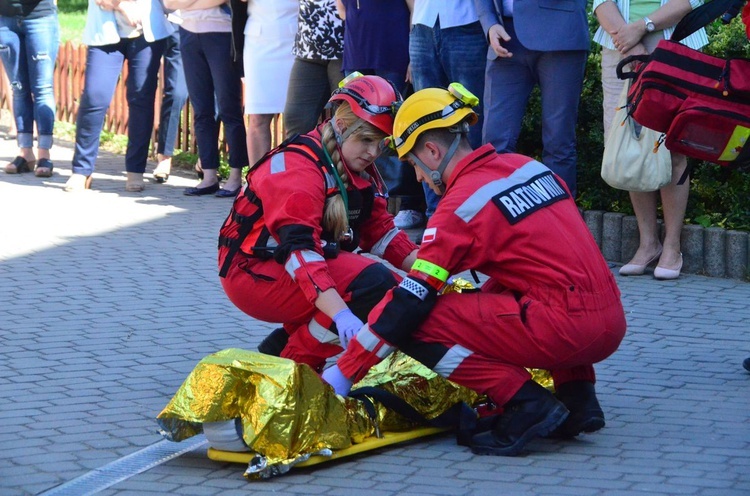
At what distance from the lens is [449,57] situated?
7.56m

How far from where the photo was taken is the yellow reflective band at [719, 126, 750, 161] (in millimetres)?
4719

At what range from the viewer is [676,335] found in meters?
6.02

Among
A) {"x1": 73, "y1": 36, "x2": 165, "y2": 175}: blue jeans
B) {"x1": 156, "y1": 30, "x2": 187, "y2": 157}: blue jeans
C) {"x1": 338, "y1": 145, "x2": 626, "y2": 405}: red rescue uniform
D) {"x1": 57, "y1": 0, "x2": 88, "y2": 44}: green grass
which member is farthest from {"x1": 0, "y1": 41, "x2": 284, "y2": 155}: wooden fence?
{"x1": 338, "y1": 145, "x2": 626, "y2": 405}: red rescue uniform

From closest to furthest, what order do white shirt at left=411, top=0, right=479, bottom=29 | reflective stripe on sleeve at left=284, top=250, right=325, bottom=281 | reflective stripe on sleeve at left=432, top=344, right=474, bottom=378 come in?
reflective stripe on sleeve at left=432, top=344, right=474, bottom=378 → reflective stripe on sleeve at left=284, top=250, right=325, bottom=281 → white shirt at left=411, top=0, right=479, bottom=29

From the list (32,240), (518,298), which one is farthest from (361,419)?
(32,240)

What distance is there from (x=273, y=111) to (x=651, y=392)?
4454 mm

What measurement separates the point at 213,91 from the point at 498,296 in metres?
5.64

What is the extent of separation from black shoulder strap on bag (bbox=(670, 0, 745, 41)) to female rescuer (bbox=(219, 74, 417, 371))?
130cm

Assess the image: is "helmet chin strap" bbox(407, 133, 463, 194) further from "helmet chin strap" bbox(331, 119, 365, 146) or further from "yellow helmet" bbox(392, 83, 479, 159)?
"helmet chin strap" bbox(331, 119, 365, 146)

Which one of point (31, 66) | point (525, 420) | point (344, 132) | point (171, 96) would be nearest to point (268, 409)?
point (525, 420)

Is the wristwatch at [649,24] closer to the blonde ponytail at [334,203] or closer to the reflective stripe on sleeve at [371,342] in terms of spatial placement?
the blonde ponytail at [334,203]

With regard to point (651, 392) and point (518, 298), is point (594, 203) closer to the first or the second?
point (651, 392)

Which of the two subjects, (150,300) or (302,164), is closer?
(302,164)

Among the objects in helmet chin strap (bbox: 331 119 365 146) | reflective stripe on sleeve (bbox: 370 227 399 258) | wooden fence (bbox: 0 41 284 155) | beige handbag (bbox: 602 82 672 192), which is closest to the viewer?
helmet chin strap (bbox: 331 119 365 146)
